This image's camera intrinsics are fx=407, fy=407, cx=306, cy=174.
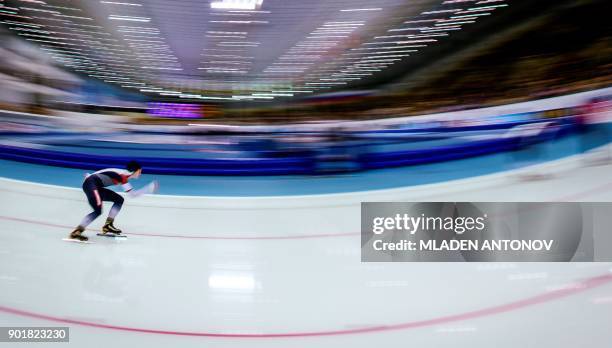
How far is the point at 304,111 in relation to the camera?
2812mm

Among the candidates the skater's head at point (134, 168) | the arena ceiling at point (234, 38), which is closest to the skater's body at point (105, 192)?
the skater's head at point (134, 168)

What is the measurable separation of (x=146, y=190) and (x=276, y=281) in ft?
3.53

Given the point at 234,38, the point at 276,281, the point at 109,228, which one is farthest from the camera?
the point at 234,38

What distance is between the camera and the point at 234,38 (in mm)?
2850

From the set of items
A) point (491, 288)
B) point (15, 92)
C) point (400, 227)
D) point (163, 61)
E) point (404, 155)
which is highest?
point (163, 61)

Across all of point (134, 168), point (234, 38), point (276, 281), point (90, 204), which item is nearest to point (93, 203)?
point (90, 204)

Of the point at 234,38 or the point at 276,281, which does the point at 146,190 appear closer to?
the point at 276,281

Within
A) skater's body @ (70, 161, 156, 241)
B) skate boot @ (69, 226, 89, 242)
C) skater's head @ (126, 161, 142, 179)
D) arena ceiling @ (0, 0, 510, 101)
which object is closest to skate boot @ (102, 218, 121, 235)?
skater's body @ (70, 161, 156, 241)

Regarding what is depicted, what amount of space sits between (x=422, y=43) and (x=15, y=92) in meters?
2.91

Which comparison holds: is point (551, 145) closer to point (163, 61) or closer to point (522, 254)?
point (522, 254)

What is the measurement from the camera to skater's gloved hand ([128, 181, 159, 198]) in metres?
2.76

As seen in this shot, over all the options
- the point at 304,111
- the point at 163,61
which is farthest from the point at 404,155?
the point at 163,61

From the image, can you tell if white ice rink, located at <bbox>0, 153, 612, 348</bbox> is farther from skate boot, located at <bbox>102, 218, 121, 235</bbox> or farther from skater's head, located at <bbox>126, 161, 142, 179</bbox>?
skater's head, located at <bbox>126, 161, 142, 179</bbox>

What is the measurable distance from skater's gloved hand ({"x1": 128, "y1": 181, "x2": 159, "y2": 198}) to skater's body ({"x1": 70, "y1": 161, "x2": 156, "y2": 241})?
2 centimetres
